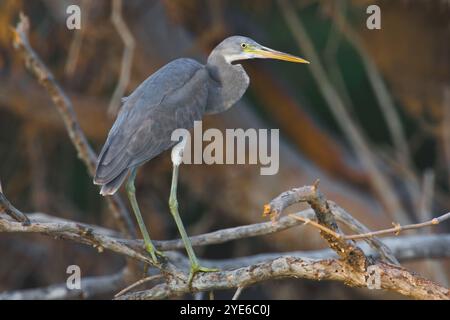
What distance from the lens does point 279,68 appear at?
6.11 meters

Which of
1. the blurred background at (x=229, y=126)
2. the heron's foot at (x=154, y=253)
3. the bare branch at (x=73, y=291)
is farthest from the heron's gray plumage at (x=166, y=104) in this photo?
the blurred background at (x=229, y=126)

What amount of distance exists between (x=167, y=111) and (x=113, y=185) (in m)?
0.37

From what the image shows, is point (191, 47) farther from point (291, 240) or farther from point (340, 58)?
point (340, 58)

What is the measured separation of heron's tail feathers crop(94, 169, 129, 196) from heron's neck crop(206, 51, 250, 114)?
0.57 metres

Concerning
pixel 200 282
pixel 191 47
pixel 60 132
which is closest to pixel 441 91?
pixel 191 47

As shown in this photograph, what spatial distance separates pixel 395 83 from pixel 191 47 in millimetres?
1574

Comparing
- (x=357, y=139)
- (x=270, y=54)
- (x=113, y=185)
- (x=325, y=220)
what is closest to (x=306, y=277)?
(x=325, y=220)

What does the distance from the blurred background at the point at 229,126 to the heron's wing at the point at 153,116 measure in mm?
1472

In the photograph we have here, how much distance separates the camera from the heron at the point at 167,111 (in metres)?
2.77

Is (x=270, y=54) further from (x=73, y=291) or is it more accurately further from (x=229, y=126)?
(x=229, y=126)

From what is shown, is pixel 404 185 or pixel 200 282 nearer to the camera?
pixel 200 282

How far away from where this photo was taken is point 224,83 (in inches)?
124
